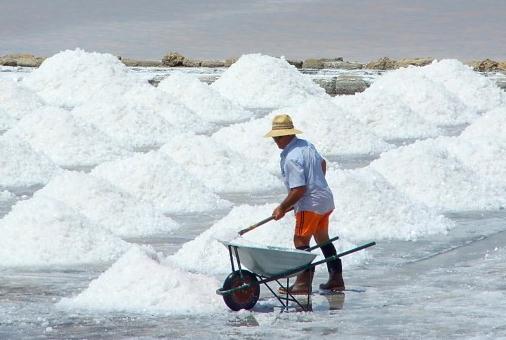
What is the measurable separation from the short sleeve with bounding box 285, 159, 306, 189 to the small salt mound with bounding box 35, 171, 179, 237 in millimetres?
3257

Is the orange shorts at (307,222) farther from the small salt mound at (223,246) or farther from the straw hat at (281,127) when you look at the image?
the small salt mound at (223,246)

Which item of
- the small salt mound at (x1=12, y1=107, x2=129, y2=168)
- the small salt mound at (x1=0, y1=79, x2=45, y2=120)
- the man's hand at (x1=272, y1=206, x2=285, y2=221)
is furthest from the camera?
the small salt mound at (x1=0, y1=79, x2=45, y2=120)

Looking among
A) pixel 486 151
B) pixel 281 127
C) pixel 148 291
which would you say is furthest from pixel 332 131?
pixel 148 291

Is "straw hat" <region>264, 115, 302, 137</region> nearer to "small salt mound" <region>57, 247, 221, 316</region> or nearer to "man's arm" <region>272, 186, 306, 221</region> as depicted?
"man's arm" <region>272, 186, 306, 221</region>

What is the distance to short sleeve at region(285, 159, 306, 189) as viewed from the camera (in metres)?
6.59

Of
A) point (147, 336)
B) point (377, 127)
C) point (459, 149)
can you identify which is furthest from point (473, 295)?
point (377, 127)

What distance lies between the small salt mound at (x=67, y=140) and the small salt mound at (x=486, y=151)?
4508 millimetres

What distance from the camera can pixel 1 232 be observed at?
28.5 feet

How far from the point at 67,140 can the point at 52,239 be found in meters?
7.21

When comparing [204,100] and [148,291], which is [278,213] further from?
[204,100]

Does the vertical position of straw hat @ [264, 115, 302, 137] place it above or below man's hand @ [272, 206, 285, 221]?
above

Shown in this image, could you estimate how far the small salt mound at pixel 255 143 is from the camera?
14.8 meters

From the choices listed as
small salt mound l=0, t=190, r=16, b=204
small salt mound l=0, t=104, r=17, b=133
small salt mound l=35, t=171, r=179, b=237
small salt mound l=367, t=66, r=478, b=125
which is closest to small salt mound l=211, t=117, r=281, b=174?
small salt mound l=0, t=190, r=16, b=204

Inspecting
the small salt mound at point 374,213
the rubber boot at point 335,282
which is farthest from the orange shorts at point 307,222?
the small salt mound at point 374,213
